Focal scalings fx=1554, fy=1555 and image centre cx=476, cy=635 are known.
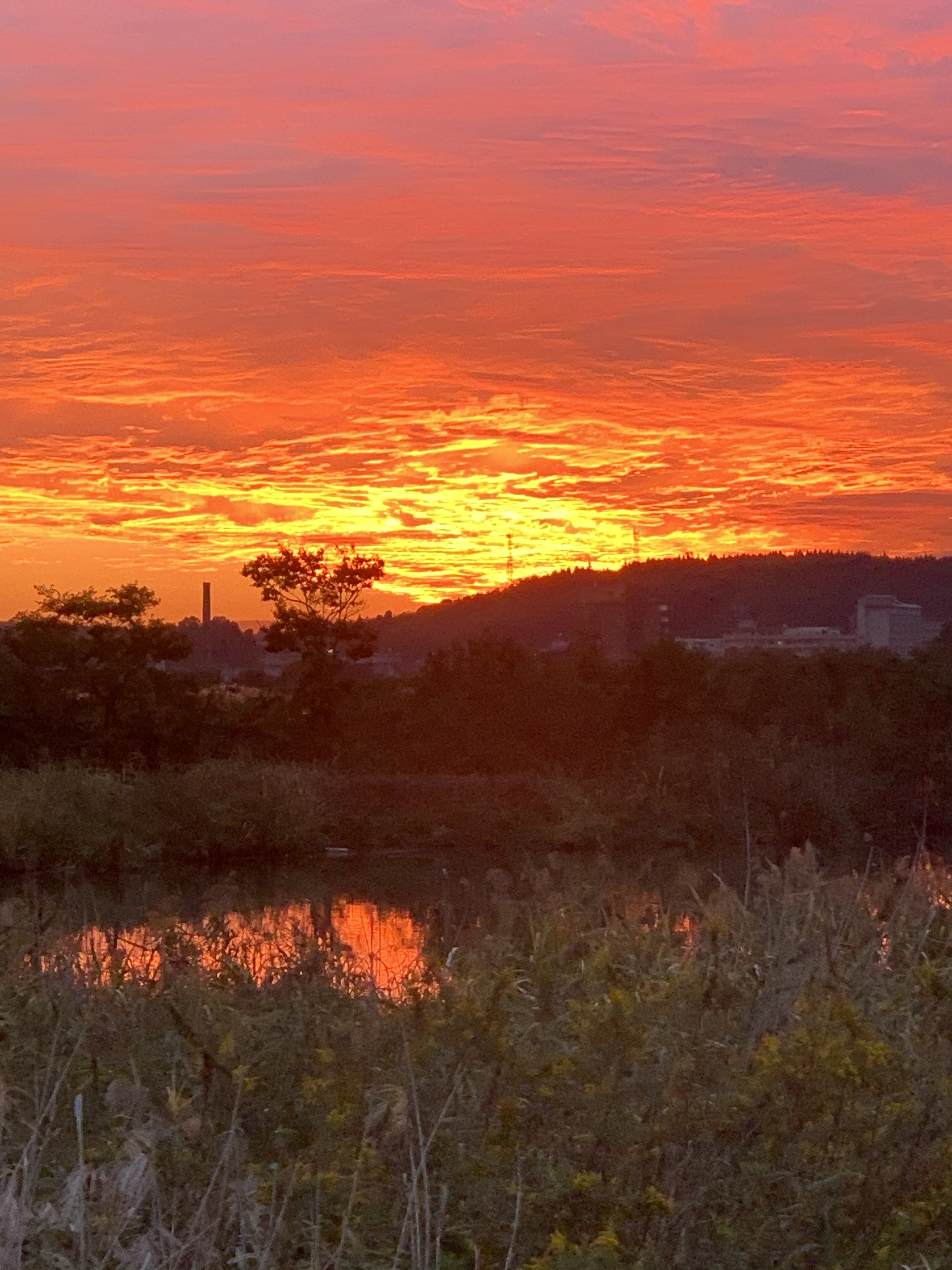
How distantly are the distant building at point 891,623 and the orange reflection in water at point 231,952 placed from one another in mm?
37478

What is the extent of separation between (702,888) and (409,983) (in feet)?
25.1

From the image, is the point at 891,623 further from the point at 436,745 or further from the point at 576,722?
the point at 436,745

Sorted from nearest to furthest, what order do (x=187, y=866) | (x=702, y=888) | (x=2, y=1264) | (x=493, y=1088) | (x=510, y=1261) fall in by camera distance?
(x=2, y=1264)
(x=510, y=1261)
(x=493, y=1088)
(x=702, y=888)
(x=187, y=866)

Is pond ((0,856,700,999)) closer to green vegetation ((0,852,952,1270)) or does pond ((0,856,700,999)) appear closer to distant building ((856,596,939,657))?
green vegetation ((0,852,952,1270))

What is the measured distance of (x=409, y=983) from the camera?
5.32 metres

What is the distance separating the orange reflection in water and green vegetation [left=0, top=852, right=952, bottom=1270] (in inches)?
32.2

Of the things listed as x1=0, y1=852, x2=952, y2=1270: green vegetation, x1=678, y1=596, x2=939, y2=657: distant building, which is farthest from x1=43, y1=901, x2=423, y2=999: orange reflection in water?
x1=678, y1=596, x2=939, y2=657: distant building

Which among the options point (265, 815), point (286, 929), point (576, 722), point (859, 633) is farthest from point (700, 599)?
point (286, 929)

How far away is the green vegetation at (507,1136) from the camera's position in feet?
13.3

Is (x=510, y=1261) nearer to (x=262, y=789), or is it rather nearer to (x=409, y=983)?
(x=409, y=983)

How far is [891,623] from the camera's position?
155ft

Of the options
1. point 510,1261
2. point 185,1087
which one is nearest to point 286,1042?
point 185,1087

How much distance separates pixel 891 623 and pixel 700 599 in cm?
703

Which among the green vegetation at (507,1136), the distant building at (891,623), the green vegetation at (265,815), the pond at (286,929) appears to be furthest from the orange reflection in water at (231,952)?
the distant building at (891,623)
